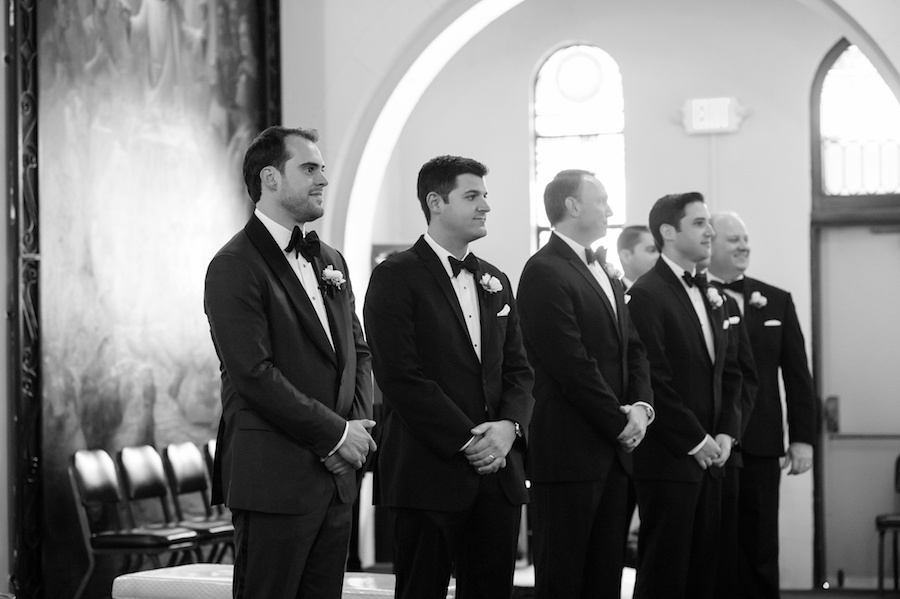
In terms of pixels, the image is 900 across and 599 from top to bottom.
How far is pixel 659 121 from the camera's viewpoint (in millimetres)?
9617

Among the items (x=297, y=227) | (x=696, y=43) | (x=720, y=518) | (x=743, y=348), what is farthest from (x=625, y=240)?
(x=297, y=227)

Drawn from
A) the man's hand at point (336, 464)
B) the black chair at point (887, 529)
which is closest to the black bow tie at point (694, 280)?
the man's hand at point (336, 464)

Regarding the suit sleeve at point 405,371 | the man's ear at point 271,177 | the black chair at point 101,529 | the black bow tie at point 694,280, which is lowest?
the black chair at point 101,529

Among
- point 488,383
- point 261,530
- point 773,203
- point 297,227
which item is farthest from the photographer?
point 773,203

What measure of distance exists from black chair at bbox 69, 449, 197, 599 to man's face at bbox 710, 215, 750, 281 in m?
2.97

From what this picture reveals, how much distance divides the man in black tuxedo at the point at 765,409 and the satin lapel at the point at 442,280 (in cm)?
240

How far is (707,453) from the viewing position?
4844 mm

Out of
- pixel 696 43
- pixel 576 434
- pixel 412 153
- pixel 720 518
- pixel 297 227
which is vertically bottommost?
pixel 720 518

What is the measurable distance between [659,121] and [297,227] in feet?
21.4

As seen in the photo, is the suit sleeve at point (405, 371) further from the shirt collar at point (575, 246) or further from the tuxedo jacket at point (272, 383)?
the shirt collar at point (575, 246)

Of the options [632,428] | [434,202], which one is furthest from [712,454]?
[434,202]

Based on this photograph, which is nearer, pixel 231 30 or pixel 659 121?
pixel 231 30

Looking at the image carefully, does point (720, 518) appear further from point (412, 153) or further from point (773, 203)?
point (412, 153)

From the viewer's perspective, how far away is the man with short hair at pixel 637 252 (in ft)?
23.3
